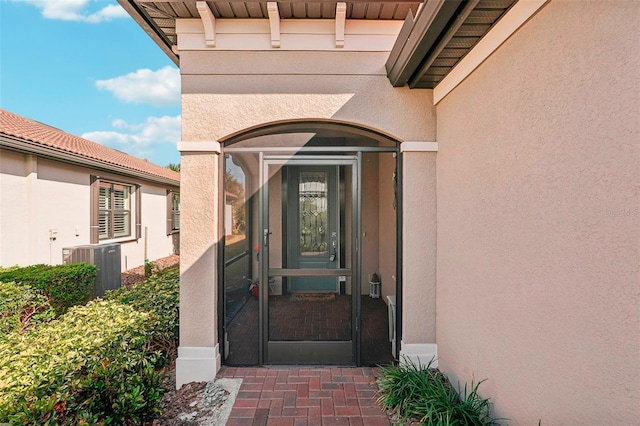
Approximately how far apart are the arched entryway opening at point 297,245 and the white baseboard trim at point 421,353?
31 cm

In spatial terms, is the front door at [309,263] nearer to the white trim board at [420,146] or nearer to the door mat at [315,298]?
the door mat at [315,298]

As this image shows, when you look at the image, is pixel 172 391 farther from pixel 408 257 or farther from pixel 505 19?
pixel 505 19

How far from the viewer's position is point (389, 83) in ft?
12.1

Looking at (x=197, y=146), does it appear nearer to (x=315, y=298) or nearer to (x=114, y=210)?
(x=315, y=298)

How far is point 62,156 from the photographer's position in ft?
23.5

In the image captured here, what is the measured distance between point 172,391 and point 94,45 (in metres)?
22.5

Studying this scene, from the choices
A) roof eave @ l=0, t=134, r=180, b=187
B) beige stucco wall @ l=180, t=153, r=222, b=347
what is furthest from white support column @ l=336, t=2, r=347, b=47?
roof eave @ l=0, t=134, r=180, b=187

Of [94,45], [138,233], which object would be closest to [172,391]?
[138,233]

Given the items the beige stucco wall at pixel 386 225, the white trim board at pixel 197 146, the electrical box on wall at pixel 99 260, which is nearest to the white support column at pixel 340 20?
the beige stucco wall at pixel 386 225

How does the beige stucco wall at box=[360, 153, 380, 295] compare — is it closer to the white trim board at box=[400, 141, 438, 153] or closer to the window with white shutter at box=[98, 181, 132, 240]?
the white trim board at box=[400, 141, 438, 153]

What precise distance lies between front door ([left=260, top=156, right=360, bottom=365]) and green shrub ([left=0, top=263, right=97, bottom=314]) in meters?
3.88

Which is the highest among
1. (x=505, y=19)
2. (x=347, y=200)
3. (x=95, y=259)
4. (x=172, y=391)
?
(x=505, y=19)

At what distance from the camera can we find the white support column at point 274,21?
327 centimetres

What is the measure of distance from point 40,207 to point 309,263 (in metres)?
6.84
